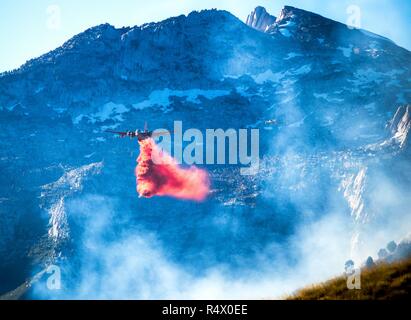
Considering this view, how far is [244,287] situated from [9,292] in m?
80.1

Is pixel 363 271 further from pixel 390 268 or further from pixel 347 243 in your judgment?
pixel 347 243

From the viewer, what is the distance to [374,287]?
32.4m

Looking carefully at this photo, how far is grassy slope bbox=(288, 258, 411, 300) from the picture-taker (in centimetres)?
3152

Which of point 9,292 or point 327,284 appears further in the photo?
point 9,292

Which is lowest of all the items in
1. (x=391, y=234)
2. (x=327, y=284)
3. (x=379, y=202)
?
(x=327, y=284)

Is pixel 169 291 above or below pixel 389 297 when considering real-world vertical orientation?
above

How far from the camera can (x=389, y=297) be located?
30703 millimetres

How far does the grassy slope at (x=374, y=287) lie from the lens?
3152 centimetres
